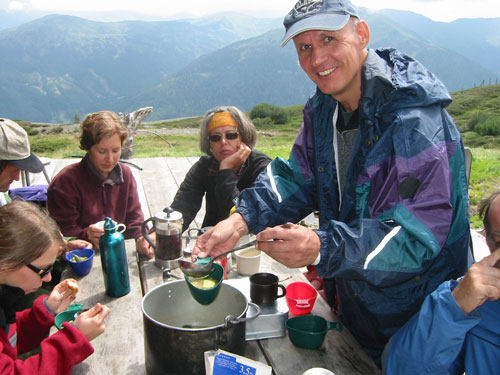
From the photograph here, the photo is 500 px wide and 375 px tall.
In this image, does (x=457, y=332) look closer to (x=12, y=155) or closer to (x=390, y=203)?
(x=390, y=203)

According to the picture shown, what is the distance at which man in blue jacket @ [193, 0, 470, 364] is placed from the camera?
4.99 feet

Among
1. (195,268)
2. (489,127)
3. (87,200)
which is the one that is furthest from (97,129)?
(489,127)

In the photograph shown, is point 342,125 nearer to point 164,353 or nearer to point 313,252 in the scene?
point 313,252

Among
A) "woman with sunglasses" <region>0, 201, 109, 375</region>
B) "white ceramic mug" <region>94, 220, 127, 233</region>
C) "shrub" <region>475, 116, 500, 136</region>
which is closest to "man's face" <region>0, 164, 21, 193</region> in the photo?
"white ceramic mug" <region>94, 220, 127, 233</region>

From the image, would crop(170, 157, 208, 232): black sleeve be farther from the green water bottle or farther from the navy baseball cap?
the navy baseball cap

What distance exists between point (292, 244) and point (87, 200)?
2082 mm

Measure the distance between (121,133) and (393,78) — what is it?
2197 millimetres

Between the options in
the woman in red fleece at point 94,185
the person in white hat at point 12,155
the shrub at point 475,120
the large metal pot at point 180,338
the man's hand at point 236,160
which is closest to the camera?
the large metal pot at point 180,338

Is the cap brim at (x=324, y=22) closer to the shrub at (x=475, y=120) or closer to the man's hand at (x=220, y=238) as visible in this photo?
the man's hand at (x=220, y=238)

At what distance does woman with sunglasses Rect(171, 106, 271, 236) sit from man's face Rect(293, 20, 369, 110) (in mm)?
1405

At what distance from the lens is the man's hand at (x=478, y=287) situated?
4.49 feet

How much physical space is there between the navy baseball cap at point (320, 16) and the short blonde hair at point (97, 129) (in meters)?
1.74

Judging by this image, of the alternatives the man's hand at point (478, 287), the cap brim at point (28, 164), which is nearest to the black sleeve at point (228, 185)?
the cap brim at point (28, 164)

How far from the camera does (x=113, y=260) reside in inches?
75.2
